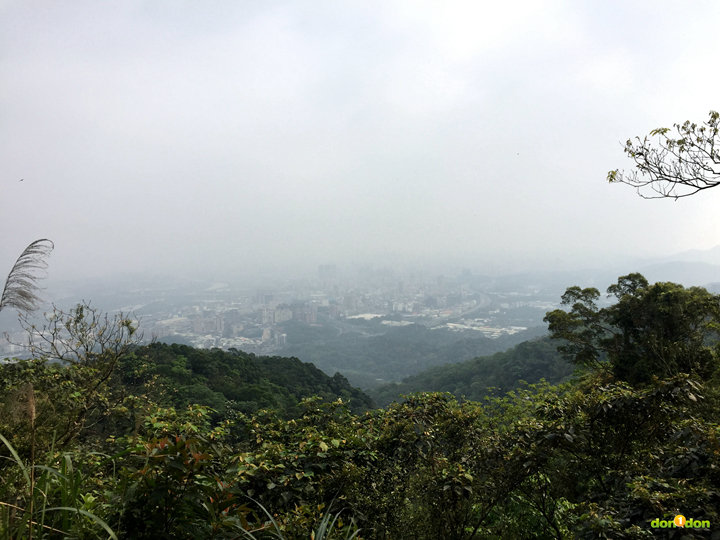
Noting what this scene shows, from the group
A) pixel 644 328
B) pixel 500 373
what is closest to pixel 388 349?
pixel 500 373

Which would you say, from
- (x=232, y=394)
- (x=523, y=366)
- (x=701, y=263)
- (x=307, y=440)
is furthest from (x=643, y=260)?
(x=307, y=440)

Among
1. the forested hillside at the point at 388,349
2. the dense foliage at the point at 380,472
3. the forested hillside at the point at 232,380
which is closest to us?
the dense foliage at the point at 380,472

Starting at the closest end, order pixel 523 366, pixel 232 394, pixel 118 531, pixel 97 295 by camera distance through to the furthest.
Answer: pixel 118 531 → pixel 232 394 → pixel 523 366 → pixel 97 295

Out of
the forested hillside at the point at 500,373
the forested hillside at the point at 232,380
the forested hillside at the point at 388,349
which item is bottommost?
the forested hillside at the point at 388,349

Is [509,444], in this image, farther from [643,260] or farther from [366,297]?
[643,260]

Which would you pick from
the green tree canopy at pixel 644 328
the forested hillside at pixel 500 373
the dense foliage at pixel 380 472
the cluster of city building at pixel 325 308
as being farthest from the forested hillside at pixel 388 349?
the dense foliage at pixel 380 472

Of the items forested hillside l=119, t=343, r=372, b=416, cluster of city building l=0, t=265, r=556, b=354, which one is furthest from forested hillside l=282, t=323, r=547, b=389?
forested hillside l=119, t=343, r=372, b=416

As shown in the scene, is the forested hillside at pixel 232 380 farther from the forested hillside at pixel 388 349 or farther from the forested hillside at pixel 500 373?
the forested hillside at pixel 388 349
